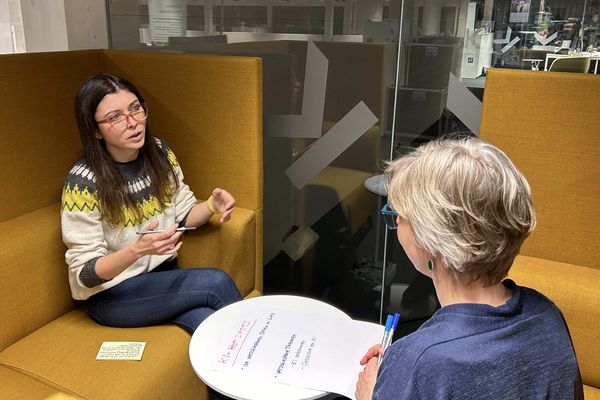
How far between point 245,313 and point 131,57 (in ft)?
4.61

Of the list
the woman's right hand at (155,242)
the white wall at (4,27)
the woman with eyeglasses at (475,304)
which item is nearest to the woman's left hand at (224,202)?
the woman's right hand at (155,242)

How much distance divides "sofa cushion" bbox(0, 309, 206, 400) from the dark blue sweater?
36.9 inches

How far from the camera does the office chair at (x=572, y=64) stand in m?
2.29

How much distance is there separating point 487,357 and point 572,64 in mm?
1810

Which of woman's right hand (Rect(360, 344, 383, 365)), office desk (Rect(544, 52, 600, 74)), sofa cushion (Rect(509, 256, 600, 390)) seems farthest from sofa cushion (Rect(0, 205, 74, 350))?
office desk (Rect(544, 52, 600, 74))

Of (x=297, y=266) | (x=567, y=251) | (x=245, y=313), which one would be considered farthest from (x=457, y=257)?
(x=297, y=266)

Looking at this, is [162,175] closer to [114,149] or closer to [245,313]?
[114,149]

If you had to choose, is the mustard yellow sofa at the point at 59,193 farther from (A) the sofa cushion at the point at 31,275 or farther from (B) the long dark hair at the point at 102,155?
(B) the long dark hair at the point at 102,155

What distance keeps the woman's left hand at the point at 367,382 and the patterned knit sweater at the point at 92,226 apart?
102 centimetres

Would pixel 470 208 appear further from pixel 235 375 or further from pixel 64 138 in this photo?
pixel 64 138

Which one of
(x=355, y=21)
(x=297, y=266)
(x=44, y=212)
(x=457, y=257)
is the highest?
(x=355, y=21)

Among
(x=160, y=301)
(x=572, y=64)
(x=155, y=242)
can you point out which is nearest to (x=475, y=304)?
(x=155, y=242)

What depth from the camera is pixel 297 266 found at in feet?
9.68

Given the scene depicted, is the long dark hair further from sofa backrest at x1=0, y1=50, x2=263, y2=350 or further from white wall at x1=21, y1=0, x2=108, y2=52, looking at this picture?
white wall at x1=21, y1=0, x2=108, y2=52
